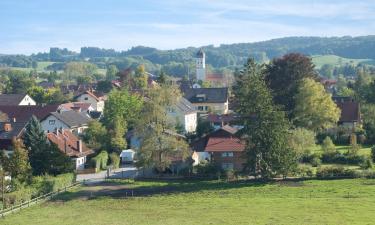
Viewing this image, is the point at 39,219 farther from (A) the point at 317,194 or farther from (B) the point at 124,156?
(B) the point at 124,156

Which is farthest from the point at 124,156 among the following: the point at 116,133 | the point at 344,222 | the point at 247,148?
the point at 344,222

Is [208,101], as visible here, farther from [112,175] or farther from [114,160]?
[112,175]

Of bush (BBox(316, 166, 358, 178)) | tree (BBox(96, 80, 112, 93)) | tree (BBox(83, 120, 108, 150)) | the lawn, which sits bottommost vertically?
the lawn

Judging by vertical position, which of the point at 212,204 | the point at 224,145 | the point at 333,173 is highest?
the point at 224,145

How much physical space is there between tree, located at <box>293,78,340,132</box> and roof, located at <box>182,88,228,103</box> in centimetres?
3548

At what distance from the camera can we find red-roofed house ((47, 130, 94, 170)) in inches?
2504

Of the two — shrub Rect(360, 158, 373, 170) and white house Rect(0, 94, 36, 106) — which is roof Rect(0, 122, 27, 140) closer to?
white house Rect(0, 94, 36, 106)

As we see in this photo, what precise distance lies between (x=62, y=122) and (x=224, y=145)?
26.7 m

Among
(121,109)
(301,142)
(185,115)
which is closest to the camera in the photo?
(301,142)

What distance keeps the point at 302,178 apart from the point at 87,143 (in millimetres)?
28945

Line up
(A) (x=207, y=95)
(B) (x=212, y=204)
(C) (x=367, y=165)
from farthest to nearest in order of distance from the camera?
(A) (x=207, y=95) < (C) (x=367, y=165) < (B) (x=212, y=204)

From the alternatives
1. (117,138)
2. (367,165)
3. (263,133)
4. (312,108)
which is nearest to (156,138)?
(263,133)

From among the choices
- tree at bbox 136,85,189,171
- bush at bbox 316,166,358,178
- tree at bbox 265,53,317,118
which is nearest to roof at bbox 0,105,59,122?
tree at bbox 136,85,189,171

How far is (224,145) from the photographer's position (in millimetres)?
62344
